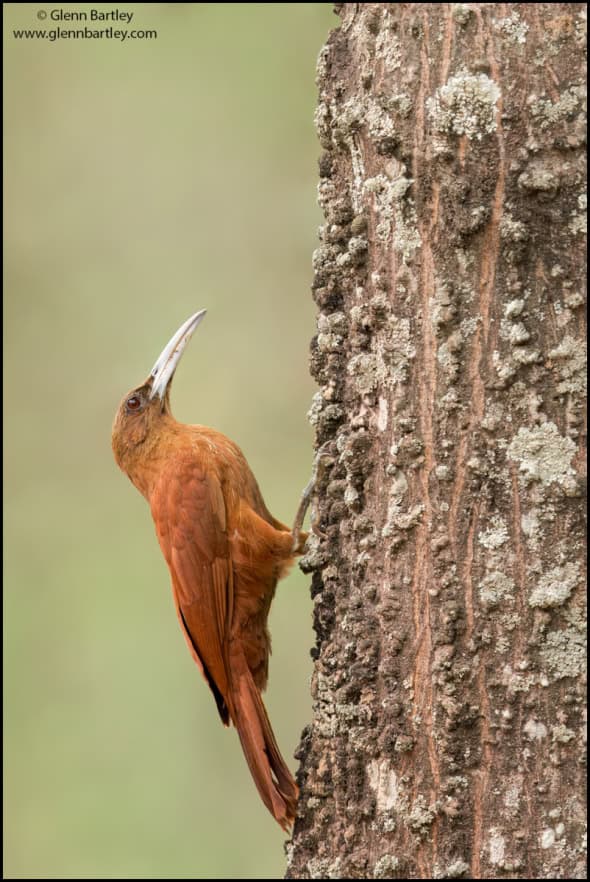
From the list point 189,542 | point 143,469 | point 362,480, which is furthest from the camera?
point 143,469

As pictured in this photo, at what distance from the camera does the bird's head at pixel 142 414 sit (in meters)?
3.61

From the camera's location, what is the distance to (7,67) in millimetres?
5855

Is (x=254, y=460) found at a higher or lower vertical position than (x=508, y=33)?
higher

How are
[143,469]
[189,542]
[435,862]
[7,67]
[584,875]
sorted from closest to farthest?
[584,875]
[435,862]
[189,542]
[143,469]
[7,67]

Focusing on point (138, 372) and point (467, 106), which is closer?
point (467, 106)

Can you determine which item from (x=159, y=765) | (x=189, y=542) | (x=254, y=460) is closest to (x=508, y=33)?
(x=189, y=542)

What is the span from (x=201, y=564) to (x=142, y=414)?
67cm

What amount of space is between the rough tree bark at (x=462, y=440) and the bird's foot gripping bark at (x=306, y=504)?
0.45 ft

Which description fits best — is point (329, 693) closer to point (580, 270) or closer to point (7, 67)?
point (580, 270)

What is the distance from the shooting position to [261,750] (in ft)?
9.66

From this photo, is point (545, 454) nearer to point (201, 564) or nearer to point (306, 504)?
point (306, 504)

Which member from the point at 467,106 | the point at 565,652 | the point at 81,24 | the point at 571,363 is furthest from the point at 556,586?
the point at 81,24

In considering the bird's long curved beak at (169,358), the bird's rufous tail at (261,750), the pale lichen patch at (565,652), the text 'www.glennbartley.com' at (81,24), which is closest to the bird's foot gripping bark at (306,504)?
the bird's rufous tail at (261,750)

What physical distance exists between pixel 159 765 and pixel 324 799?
3.44 meters
